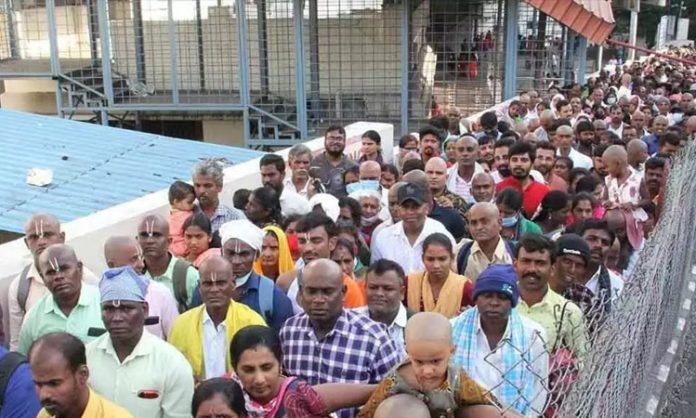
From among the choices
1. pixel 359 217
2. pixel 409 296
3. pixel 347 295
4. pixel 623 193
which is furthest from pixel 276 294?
pixel 623 193

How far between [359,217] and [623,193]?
8.18 feet

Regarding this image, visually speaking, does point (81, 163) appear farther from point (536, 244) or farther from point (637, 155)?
point (536, 244)

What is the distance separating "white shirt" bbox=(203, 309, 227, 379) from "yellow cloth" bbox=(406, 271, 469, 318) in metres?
1.07

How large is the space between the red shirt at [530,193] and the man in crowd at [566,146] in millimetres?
1657

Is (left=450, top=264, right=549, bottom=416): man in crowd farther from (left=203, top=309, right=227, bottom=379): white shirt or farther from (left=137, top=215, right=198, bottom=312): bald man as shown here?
(left=137, top=215, right=198, bottom=312): bald man

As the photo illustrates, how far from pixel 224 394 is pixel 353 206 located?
9.11 ft

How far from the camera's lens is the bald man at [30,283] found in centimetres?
404

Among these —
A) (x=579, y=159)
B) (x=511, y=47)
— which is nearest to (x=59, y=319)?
(x=579, y=159)

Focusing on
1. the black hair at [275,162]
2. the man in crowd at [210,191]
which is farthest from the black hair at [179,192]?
the black hair at [275,162]

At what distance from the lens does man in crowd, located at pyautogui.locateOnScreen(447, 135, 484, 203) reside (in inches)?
259

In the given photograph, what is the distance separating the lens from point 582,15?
1362 cm

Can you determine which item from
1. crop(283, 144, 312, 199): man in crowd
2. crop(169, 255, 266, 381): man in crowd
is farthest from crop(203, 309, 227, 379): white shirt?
crop(283, 144, 312, 199): man in crowd

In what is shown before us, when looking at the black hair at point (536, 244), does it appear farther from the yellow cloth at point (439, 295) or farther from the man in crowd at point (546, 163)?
the man in crowd at point (546, 163)

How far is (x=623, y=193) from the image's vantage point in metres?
6.42
